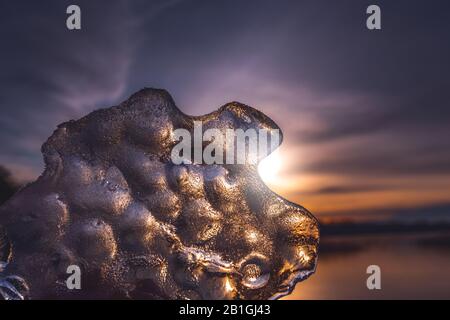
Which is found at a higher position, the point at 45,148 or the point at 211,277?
the point at 45,148

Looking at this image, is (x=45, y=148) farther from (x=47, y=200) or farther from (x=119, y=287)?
(x=119, y=287)

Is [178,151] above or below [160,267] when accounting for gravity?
above

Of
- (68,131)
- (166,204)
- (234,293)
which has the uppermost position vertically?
(68,131)

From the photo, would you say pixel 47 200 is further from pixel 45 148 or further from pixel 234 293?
pixel 234 293

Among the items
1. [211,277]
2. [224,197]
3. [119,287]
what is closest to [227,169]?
[224,197]

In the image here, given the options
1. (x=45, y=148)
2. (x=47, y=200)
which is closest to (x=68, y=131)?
(x=45, y=148)

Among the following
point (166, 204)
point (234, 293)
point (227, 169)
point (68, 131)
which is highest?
point (68, 131)
